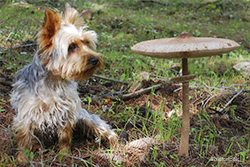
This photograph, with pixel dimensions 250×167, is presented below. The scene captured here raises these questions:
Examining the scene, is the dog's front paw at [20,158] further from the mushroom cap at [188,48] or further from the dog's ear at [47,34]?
the mushroom cap at [188,48]

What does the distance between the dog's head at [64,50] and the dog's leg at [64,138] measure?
28.4 inches

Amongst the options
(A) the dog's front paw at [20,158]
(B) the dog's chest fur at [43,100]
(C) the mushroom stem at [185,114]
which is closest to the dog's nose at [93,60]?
(B) the dog's chest fur at [43,100]

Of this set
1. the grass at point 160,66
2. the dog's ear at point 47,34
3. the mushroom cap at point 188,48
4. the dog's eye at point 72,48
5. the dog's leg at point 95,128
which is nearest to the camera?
the mushroom cap at point 188,48

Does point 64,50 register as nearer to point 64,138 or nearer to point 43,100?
point 43,100

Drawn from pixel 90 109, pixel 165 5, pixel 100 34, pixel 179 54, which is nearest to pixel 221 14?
pixel 165 5

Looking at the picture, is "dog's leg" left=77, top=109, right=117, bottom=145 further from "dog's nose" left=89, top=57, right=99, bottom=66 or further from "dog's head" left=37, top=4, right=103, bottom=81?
"dog's nose" left=89, top=57, right=99, bottom=66

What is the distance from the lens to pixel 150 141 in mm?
2955

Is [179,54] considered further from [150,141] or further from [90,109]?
[90,109]

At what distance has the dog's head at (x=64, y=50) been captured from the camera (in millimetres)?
2602

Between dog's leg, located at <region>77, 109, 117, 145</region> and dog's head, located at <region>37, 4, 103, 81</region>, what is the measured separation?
0.76m

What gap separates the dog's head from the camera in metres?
2.60

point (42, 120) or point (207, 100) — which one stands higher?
point (42, 120)

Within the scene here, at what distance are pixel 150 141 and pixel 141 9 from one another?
9.83 meters

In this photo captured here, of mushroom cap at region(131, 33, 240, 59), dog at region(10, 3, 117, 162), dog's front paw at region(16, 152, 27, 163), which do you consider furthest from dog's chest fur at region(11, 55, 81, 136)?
mushroom cap at region(131, 33, 240, 59)
